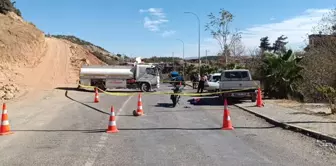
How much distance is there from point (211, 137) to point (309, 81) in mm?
13909

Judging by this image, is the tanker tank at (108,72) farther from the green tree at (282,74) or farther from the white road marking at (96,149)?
the white road marking at (96,149)

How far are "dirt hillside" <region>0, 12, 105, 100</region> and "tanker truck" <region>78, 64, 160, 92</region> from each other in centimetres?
567

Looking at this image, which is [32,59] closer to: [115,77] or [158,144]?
[115,77]

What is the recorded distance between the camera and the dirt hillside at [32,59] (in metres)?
43.4

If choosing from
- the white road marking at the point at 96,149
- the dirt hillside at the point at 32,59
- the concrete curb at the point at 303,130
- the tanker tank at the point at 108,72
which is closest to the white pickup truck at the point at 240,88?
the concrete curb at the point at 303,130

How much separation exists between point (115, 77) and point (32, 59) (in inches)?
819

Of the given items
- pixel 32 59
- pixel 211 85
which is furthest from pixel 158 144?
pixel 32 59

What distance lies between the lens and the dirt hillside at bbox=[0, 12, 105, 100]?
43.4 m

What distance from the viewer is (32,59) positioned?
52.7 meters

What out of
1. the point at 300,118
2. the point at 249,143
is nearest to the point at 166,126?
the point at 249,143

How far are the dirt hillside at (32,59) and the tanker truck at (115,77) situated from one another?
5.67 m

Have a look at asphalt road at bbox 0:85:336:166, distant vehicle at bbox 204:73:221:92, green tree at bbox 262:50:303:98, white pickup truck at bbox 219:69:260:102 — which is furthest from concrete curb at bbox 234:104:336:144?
distant vehicle at bbox 204:73:221:92

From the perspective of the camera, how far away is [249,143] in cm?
968

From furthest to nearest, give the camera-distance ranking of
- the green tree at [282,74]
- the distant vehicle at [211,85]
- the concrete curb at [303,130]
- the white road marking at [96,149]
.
Result: the distant vehicle at [211,85], the green tree at [282,74], the concrete curb at [303,130], the white road marking at [96,149]
